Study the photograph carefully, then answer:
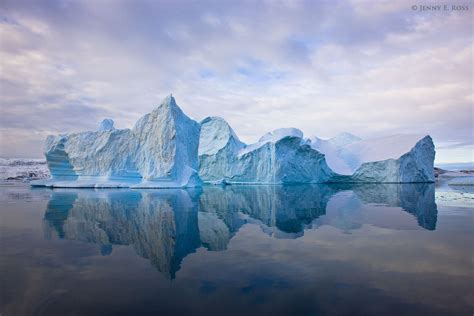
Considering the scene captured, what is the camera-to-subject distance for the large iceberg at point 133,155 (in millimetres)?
21594

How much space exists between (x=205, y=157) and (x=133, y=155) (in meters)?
10.3

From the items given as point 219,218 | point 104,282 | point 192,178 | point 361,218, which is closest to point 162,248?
point 104,282

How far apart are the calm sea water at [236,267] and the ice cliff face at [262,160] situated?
67.4ft

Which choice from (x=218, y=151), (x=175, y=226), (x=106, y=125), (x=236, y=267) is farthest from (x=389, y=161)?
(x=236, y=267)

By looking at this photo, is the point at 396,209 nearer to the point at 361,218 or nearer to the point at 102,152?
the point at 361,218

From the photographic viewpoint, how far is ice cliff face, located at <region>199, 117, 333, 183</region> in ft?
92.8

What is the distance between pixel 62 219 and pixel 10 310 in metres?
5.64

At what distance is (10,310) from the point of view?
3045 millimetres

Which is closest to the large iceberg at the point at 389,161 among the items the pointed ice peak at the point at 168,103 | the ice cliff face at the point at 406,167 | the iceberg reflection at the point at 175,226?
the ice cliff face at the point at 406,167

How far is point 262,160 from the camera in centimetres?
2969

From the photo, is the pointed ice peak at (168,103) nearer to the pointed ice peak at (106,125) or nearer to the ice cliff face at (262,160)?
the pointed ice peak at (106,125)

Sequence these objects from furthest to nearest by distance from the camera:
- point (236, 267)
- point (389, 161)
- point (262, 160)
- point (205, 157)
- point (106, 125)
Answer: point (205, 157) < point (262, 160) < point (389, 161) < point (106, 125) < point (236, 267)

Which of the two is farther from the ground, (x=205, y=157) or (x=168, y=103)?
(x=168, y=103)

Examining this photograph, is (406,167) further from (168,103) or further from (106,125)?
(106,125)
